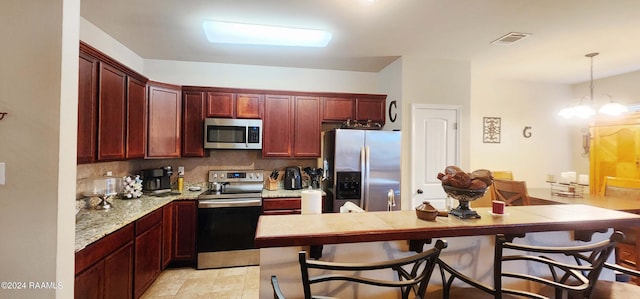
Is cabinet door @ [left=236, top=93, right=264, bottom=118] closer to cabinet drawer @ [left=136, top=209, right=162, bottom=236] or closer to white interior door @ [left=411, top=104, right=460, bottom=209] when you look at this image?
cabinet drawer @ [left=136, top=209, right=162, bottom=236]

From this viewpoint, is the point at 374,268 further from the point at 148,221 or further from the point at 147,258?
the point at 147,258

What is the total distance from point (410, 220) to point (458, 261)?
0.36 m

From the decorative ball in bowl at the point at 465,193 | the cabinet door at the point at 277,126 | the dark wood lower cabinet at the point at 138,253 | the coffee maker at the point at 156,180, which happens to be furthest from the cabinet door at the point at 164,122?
the decorative ball in bowl at the point at 465,193

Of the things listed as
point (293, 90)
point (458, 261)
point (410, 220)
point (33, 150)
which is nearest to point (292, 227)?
point (410, 220)

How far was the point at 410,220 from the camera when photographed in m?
1.42

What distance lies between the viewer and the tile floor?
2.62m

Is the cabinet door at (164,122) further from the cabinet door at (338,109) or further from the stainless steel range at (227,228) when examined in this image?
the cabinet door at (338,109)

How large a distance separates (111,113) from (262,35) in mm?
1599

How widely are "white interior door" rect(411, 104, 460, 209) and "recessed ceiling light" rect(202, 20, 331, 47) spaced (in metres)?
1.53

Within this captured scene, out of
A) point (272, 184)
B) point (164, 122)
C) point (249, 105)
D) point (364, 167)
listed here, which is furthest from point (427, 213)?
point (164, 122)

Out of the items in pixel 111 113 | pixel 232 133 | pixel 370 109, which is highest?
pixel 370 109

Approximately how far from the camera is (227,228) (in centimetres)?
314

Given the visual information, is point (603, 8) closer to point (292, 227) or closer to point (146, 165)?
point (292, 227)

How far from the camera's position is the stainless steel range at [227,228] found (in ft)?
10.1
